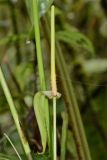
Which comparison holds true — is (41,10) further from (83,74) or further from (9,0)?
(83,74)

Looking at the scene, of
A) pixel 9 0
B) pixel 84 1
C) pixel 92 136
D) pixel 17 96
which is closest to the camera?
pixel 17 96

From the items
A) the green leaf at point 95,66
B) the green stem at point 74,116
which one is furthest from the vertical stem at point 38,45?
the green leaf at point 95,66

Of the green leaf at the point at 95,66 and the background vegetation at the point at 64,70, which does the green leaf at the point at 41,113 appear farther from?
the green leaf at the point at 95,66

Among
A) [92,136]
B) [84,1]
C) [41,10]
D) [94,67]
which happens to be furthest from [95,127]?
[41,10]

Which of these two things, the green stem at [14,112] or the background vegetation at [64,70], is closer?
the green stem at [14,112]

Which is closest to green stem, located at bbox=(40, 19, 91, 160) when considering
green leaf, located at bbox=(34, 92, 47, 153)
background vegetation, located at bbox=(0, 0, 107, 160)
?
background vegetation, located at bbox=(0, 0, 107, 160)

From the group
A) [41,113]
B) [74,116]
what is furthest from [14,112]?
[74,116]

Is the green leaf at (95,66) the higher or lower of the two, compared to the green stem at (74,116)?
lower
